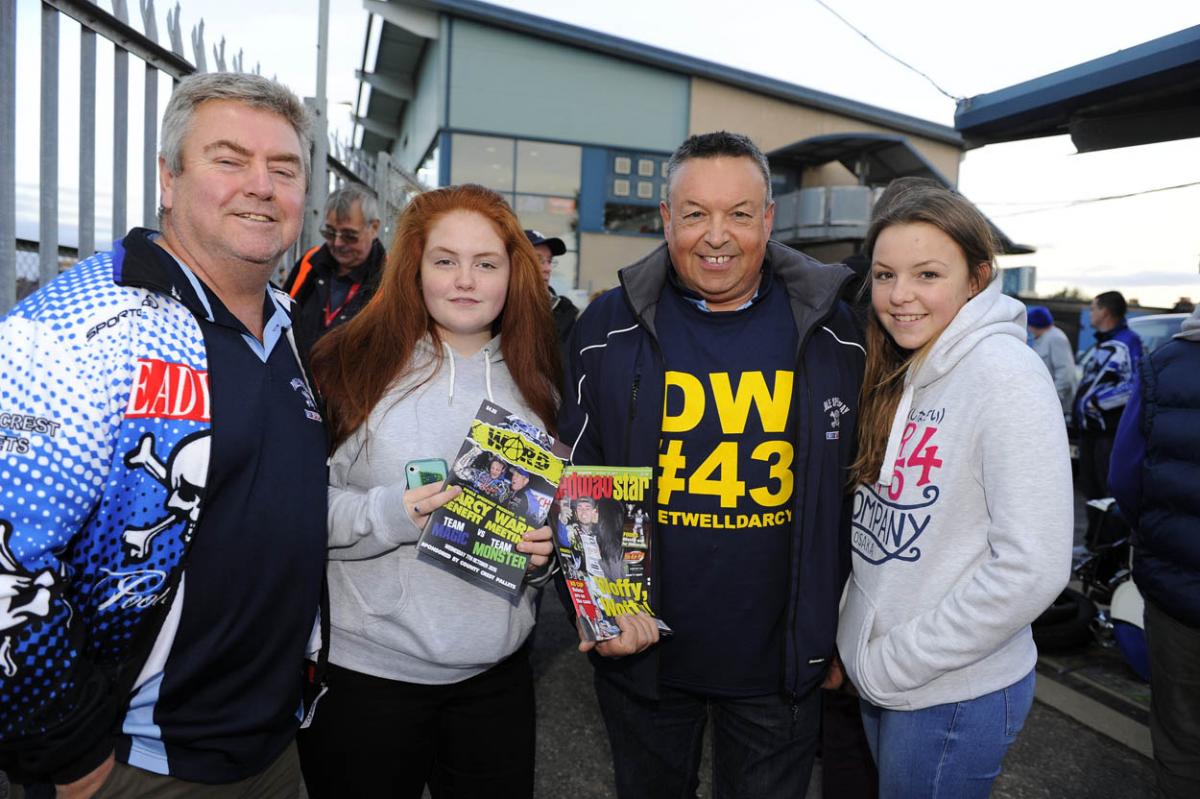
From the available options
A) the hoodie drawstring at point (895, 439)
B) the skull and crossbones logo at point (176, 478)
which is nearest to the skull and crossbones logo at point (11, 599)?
the skull and crossbones logo at point (176, 478)

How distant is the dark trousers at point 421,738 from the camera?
2037 mm

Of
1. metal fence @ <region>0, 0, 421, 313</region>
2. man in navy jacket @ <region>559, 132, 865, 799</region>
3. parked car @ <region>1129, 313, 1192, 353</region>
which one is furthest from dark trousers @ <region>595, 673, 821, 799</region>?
parked car @ <region>1129, 313, 1192, 353</region>

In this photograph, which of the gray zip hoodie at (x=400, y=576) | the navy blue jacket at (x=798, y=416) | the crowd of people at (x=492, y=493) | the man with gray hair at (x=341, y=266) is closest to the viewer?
the crowd of people at (x=492, y=493)

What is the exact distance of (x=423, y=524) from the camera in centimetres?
191

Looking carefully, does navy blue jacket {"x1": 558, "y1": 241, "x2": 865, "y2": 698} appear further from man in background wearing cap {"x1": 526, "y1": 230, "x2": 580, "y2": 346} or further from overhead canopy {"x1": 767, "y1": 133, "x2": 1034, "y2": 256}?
overhead canopy {"x1": 767, "y1": 133, "x2": 1034, "y2": 256}

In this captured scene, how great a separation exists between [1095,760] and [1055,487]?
2.81 meters

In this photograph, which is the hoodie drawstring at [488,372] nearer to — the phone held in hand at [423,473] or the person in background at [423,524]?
the person in background at [423,524]

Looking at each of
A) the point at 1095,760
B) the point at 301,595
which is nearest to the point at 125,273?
the point at 301,595

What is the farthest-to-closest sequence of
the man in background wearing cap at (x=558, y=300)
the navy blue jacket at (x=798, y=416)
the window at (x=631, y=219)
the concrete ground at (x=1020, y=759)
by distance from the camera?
the window at (x=631, y=219)
the man in background wearing cap at (x=558, y=300)
the concrete ground at (x=1020, y=759)
the navy blue jacket at (x=798, y=416)

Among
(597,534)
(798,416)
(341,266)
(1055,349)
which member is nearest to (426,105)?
(1055,349)

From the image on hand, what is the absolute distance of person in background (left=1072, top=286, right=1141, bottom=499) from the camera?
25.0 ft

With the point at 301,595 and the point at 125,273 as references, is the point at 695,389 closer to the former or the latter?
the point at 301,595

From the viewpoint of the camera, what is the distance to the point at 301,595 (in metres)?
1.79

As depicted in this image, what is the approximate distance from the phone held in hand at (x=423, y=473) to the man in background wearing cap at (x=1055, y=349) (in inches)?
371
